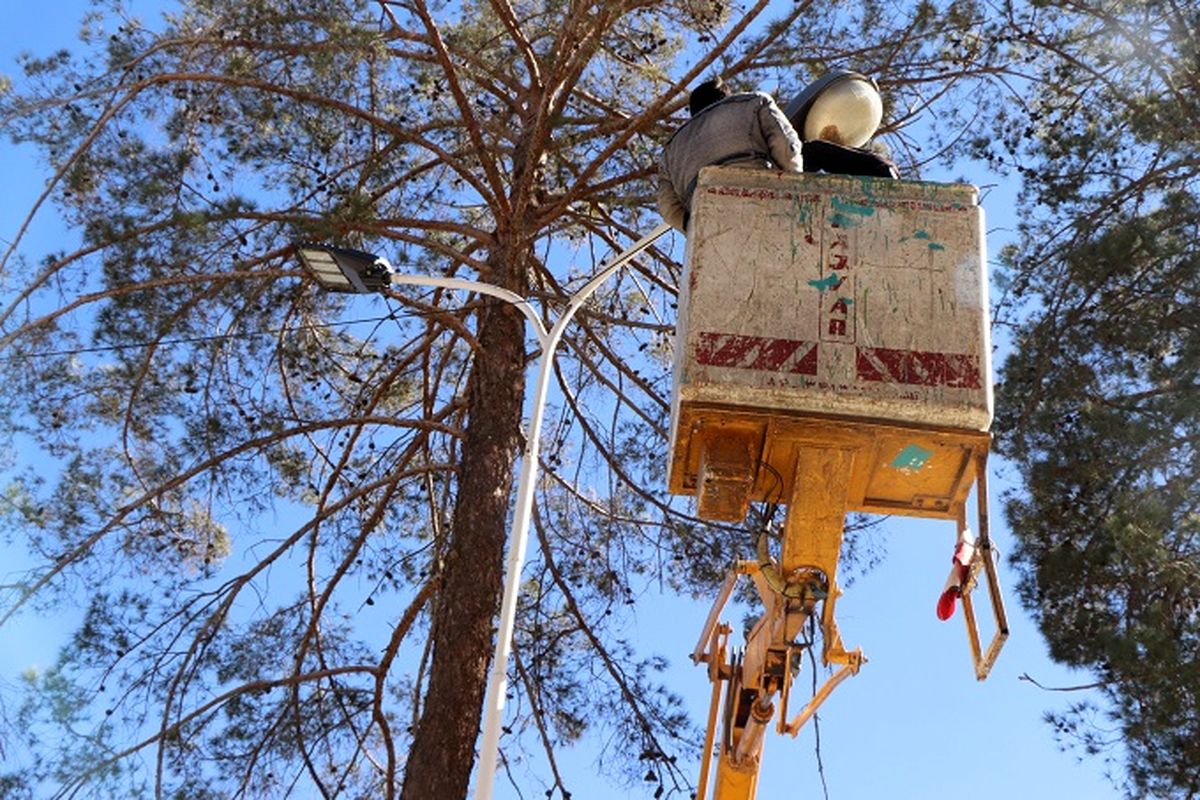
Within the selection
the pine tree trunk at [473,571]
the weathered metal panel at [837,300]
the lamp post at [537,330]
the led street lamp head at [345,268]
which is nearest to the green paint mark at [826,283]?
the weathered metal panel at [837,300]

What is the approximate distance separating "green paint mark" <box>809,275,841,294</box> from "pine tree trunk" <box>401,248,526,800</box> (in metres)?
3.01

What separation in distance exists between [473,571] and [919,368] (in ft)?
10.4

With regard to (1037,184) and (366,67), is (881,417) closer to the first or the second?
(1037,184)

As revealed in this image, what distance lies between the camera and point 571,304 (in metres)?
6.71

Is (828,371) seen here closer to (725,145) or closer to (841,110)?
(725,145)

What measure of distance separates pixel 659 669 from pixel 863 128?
356 cm

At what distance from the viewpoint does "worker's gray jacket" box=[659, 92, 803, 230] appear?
208 inches

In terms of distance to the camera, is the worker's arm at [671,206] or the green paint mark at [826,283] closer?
the green paint mark at [826,283]

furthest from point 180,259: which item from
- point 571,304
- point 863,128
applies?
point 863,128

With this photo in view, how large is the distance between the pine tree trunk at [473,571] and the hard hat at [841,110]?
8.70ft

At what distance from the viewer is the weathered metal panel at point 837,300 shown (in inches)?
182

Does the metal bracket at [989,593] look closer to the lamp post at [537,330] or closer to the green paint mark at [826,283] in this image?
the green paint mark at [826,283]

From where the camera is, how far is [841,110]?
222 inches

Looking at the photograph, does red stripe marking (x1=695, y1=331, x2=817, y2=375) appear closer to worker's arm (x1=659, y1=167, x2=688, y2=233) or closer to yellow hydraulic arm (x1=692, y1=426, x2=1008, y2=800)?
yellow hydraulic arm (x1=692, y1=426, x2=1008, y2=800)
